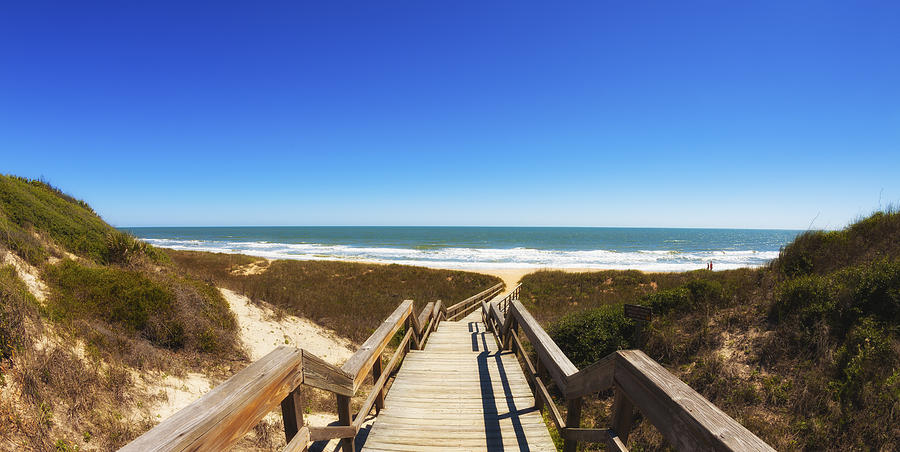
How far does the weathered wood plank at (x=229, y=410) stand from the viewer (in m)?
1.26

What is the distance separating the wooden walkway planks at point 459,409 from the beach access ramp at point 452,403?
0.01m

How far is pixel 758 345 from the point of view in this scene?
6.11 meters

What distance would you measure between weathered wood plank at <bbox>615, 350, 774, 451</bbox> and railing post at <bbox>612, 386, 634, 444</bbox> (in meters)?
0.10

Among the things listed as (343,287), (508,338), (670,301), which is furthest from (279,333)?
(670,301)

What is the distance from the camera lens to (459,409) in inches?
158

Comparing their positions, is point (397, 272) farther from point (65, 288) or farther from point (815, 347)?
point (815, 347)

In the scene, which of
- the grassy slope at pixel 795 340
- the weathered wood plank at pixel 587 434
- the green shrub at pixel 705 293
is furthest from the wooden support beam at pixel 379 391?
the green shrub at pixel 705 293

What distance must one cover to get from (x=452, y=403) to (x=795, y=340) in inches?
232

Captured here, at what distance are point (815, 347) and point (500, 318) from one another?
198 inches

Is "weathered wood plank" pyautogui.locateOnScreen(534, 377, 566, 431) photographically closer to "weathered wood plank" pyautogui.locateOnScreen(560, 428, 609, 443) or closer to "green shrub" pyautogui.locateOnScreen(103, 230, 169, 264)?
"weathered wood plank" pyautogui.locateOnScreen(560, 428, 609, 443)

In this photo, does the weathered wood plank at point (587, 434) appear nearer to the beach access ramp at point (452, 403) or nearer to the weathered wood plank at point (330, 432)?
the beach access ramp at point (452, 403)

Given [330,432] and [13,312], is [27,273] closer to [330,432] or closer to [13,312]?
[13,312]

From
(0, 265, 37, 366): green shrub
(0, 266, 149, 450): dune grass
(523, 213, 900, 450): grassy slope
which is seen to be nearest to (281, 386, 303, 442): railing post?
(0, 266, 149, 450): dune grass

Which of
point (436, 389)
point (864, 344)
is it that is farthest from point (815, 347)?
point (436, 389)
